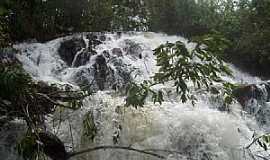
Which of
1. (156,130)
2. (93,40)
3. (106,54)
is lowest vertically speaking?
(156,130)

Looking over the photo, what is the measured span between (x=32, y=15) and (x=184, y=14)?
3.84 metres

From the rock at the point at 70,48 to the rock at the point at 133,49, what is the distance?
2.69ft

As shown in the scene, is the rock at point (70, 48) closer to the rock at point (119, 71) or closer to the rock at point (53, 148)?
the rock at point (119, 71)

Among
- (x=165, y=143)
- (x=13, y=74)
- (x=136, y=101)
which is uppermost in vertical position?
(x=13, y=74)

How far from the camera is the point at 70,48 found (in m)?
9.53

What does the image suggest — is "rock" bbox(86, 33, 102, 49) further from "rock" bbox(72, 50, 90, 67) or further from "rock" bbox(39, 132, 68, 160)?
"rock" bbox(39, 132, 68, 160)

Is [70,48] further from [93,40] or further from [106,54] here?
[106,54]

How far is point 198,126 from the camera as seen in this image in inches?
186

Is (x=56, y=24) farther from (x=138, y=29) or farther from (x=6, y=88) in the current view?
(x=6, y=88)

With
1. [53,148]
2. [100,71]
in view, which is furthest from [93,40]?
[53,148]

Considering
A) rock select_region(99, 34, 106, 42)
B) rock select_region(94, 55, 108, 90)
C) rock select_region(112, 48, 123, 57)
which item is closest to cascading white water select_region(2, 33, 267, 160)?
rock select_region(94, 55, 108, 90)

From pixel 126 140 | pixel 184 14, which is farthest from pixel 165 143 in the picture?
pixel 184 14

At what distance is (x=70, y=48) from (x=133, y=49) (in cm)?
120

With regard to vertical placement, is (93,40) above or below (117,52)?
above
